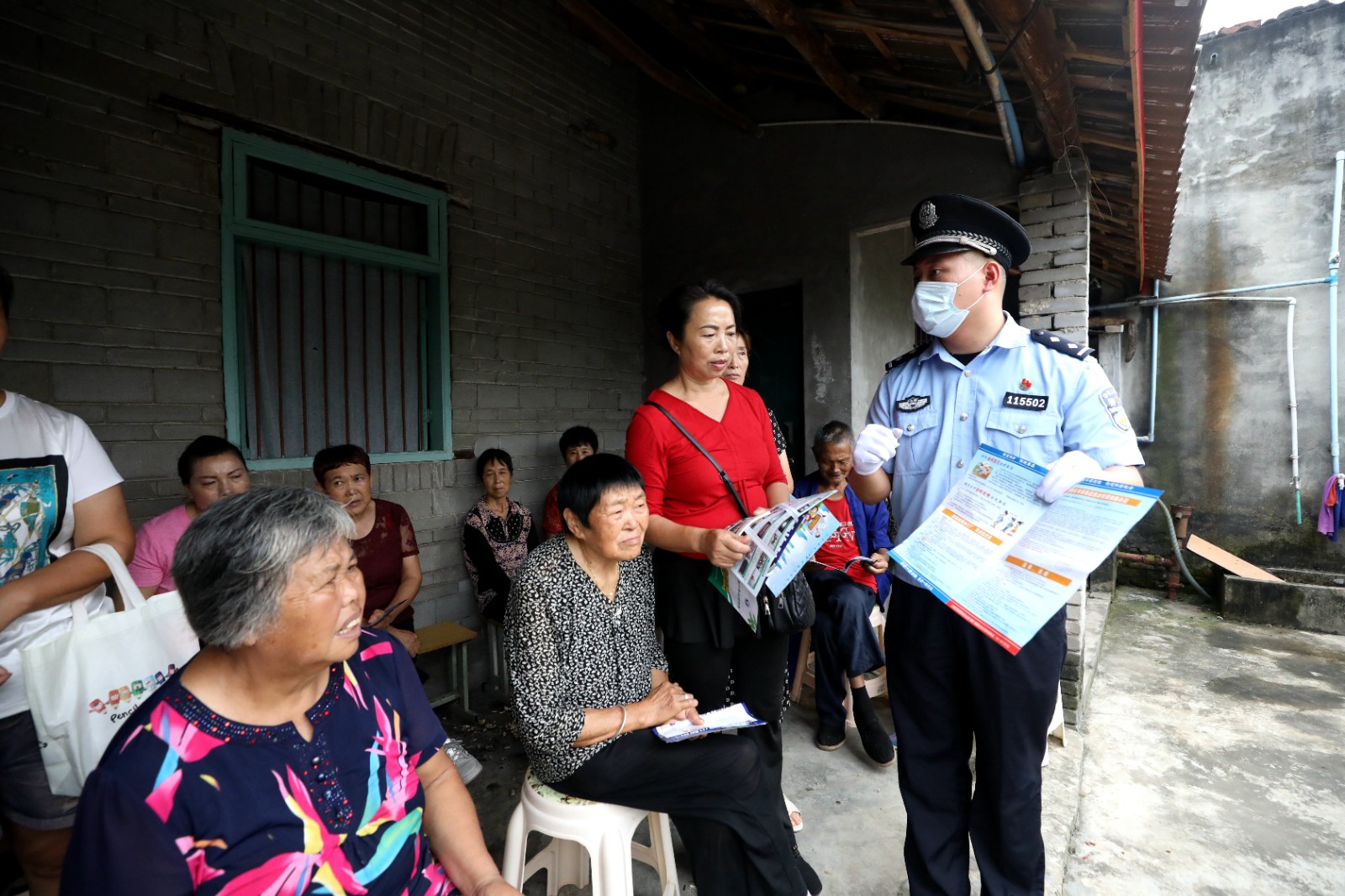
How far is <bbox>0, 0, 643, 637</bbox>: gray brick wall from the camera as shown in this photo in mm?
2842

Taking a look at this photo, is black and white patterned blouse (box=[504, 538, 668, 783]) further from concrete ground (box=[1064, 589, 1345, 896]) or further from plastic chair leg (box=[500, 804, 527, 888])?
concrete ground (box=[1064, 589, 1345, 896])

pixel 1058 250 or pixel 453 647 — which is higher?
pixel 1058 250

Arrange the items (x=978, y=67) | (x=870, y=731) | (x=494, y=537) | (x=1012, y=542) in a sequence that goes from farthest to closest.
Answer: (x=494, y=537), (x=870, y=731), (x=978, y=67), (x=1012, y=542)

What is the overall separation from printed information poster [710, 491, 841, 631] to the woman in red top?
273mm

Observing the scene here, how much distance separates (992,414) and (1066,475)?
1.28 ft

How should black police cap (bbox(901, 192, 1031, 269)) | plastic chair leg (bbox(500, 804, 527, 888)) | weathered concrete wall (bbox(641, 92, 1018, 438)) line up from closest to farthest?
black police cap (bbox(901, 192, 1031, 269)) → plastic chair leg (bbox(500, 804, 527, 888)) → weathered concrete wall (bbox(641, 92, 1018, 438))

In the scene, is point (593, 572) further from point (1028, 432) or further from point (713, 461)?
point (1028, 432)

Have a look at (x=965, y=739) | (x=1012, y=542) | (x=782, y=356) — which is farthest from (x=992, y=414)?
(x=782, y=356)

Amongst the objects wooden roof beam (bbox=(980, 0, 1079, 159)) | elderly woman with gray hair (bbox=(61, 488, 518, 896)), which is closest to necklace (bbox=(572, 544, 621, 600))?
elderly woman with gray hair (bbox=(61, 488, 518, 896))

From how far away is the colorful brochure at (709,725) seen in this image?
190cm

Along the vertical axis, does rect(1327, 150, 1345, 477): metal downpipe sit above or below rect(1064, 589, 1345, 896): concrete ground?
above

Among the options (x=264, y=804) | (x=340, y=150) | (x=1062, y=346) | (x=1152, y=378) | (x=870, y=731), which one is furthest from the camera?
(x=1152, y=378)

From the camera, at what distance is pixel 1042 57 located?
2326 millimetres

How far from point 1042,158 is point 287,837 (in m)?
4.13
